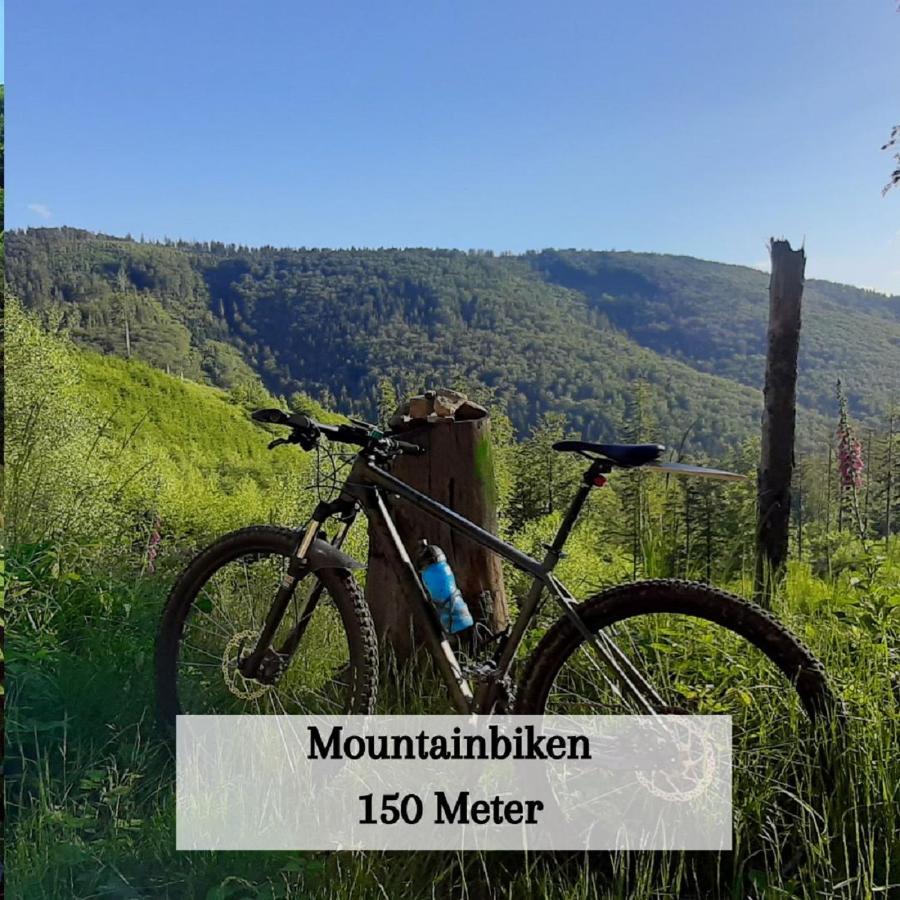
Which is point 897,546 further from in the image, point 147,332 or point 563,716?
point 147,332

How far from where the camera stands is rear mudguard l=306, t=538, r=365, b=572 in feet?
7.43

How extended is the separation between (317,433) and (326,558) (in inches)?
14.0

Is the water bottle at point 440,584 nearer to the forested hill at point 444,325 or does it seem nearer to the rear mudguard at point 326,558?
the rear mudguard at point 326,558

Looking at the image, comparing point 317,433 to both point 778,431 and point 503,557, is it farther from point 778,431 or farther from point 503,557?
point 778,431

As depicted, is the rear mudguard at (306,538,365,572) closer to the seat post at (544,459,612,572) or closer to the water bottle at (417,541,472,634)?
the water bottle at (417,541,472,634)

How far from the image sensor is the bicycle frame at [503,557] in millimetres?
1932

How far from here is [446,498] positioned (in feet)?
9.32

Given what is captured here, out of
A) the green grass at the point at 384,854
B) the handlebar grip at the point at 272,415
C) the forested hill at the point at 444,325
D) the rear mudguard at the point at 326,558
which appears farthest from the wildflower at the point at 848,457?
the forested hill at the point at 444,325

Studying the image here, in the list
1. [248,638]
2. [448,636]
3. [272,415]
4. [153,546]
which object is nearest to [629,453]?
[448,636]

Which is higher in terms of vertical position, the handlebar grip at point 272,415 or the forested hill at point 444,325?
the forested hill at point 444,325

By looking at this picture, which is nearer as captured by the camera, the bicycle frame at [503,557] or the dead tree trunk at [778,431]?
the bicycle frame at [503,557]

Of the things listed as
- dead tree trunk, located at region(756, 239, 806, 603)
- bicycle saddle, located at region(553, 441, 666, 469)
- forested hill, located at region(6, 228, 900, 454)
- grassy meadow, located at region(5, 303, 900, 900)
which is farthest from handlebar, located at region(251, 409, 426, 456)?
forested hill, located at region(6, 228, 900, 454)

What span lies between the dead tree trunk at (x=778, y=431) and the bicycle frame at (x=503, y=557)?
2.17 meters

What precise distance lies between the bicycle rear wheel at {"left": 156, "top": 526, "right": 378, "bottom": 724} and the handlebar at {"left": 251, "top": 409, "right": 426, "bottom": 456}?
0.95 ft
